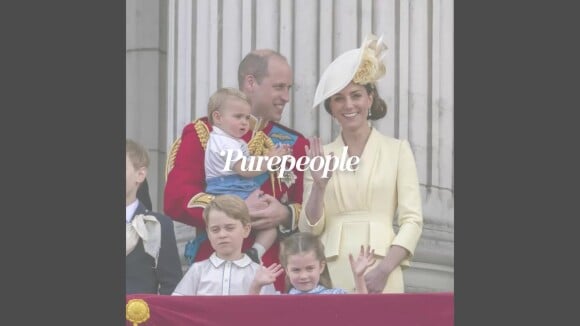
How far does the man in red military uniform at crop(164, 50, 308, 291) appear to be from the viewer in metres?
8.00

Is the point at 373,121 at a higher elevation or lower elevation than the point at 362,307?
higher

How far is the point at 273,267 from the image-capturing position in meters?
7.95

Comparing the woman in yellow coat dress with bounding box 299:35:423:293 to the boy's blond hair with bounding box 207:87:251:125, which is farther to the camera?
the boy's blond hair with bounding box 207:87:251:125

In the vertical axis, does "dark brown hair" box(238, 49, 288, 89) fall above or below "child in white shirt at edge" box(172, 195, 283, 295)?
above

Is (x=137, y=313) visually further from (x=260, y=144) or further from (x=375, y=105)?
(x=375, y=105)

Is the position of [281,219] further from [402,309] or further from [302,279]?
[402,309]

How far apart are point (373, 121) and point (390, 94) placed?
18cm

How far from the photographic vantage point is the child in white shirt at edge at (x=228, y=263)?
7.95 metres

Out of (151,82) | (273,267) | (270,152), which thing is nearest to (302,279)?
(273,267)

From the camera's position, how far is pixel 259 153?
8.02 meters

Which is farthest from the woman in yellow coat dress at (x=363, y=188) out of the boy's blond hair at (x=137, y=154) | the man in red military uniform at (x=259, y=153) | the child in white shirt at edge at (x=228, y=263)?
the boy's blond hair at (x=137, y=154)

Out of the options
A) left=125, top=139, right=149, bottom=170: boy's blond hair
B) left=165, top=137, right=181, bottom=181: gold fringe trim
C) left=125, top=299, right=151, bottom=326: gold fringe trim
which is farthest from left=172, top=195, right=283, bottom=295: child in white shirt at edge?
left=125, top=139, right=149, bottom=170: boy's blond hair

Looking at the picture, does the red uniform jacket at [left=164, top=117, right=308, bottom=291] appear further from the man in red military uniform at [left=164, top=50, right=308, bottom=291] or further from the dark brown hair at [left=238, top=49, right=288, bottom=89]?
the dark brown hair at [left=238, top=49, right=288, bottom=89]

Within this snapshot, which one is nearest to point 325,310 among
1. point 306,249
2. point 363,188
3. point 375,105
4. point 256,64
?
point 306,249
